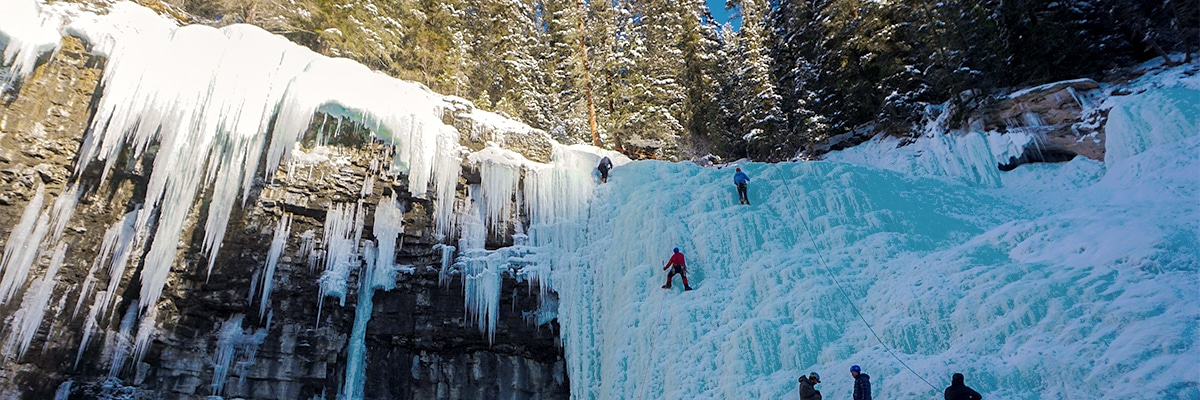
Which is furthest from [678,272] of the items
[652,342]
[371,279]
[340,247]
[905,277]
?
[340,247]

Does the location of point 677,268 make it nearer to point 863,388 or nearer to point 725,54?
point 863,388

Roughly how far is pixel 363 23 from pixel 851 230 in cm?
1155

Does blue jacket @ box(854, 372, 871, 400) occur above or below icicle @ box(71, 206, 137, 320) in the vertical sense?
below

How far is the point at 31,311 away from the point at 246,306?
2.71 meters

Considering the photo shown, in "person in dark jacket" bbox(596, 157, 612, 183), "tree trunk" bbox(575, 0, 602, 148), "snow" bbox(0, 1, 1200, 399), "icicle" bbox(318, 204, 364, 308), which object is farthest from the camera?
"tree trunk" bbox(575, 0, 602, 148)

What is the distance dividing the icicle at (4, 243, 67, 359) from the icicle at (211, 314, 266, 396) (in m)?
2.25

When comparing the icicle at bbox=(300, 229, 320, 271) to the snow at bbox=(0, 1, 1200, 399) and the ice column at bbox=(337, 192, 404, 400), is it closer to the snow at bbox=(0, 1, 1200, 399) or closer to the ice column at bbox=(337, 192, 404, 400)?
the snow at bbox=(0, 1, 1200, 399)

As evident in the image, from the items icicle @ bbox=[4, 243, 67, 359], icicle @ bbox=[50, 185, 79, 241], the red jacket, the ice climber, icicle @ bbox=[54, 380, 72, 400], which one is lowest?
icicle @ bbox=[54, 380, 72, 400]

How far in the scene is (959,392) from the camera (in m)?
5.61

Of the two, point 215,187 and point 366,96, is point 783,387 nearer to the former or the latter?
point 366,96

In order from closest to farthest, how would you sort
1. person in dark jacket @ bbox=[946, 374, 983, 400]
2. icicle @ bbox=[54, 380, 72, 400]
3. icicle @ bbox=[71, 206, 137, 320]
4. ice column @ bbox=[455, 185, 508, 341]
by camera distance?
person in dark jacket @ bbox=[946, 374, 983, 400]
icicle @ bbox=[54, 380, 72, 400]
icicle @ bbox=[71, 206, 137, 320]
ice column @ bbox=[455, 185, 508, 341]

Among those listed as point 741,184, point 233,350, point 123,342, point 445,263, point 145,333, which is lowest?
point 233,350

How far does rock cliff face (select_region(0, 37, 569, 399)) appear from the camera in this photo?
9086 millimetres

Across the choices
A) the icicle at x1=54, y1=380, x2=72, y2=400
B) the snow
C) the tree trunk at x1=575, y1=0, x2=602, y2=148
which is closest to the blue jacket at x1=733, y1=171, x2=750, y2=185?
the snow
